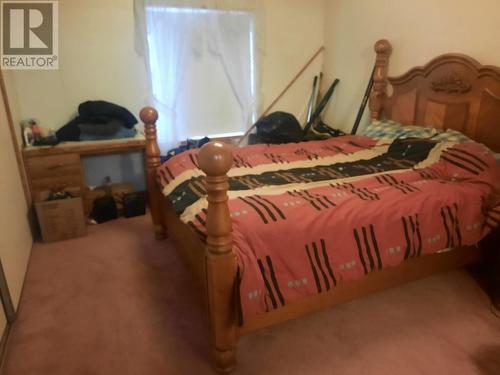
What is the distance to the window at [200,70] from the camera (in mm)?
3074

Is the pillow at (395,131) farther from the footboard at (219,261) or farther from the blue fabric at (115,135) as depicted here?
the blue fabric at (115,135)

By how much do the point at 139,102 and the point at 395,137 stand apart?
2.20 meters

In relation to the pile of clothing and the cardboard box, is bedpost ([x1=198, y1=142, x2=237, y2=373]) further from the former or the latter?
the pile of clothing

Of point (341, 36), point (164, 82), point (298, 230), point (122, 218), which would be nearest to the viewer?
point (298, 230)

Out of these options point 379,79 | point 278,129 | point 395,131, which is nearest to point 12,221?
point 278,129

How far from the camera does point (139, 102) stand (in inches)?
123

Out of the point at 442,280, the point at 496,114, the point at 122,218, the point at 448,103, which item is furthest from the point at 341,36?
the point at 122,218

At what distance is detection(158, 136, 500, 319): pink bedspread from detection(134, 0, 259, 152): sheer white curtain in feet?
3.83

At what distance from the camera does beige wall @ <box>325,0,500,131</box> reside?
2.24m

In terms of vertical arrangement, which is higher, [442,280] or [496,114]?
[496,114]

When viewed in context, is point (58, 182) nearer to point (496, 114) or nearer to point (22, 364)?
point (22, 364)

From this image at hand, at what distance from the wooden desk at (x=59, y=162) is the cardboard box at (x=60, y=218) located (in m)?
0.11

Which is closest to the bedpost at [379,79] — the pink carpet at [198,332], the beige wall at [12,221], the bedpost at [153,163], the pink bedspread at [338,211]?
the pink bedspread at [338,211]

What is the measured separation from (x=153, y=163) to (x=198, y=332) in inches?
46.8
